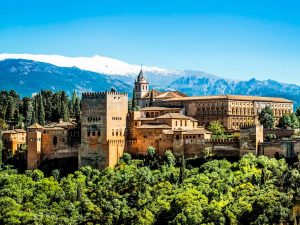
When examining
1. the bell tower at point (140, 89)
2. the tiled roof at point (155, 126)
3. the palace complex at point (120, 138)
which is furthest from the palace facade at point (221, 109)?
the tiled roof at point (155, 126)

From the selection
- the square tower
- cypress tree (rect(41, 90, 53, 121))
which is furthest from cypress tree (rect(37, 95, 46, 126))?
the square tower

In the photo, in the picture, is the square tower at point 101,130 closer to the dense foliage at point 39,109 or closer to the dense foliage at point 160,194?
the dense foliage at point 160,194

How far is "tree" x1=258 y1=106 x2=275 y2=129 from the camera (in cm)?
8344

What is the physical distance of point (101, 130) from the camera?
6781 centimetres

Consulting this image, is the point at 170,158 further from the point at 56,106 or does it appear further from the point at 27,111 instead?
the point at 56,106

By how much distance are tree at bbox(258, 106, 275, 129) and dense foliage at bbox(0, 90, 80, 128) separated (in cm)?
2747

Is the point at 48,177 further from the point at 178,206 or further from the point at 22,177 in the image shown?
the point at 178,206

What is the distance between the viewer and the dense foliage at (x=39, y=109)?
91.2 metres

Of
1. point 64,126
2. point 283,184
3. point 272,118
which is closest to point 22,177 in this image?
point 64,126

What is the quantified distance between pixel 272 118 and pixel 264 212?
37385 mm

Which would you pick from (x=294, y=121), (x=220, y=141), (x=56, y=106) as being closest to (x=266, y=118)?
(x=294, y=121)

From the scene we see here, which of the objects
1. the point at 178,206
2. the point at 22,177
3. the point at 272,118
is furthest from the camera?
the point at 272,118

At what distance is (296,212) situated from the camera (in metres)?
50.1

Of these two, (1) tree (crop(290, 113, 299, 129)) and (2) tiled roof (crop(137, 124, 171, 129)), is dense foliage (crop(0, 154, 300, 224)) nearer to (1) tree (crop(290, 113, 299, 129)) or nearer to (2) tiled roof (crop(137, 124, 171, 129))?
(2) tiled roof (crop(137, 124, 171, 129))
